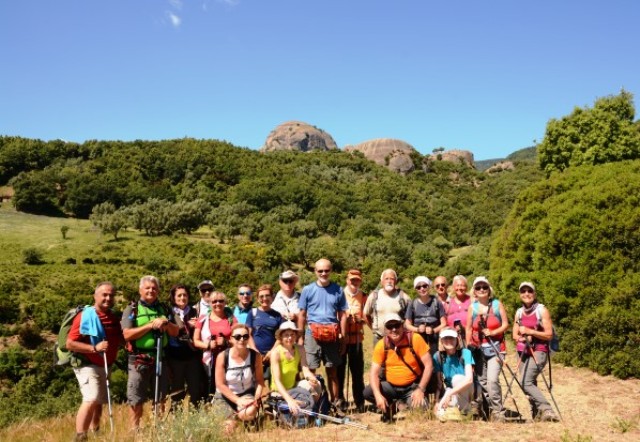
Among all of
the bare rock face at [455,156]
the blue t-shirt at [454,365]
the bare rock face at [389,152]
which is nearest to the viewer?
the blue t-shirt at [454,365]

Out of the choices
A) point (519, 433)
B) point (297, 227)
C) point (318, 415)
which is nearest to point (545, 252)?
point (519, 433)

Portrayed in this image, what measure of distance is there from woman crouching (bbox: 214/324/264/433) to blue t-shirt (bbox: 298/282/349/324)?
95 cm

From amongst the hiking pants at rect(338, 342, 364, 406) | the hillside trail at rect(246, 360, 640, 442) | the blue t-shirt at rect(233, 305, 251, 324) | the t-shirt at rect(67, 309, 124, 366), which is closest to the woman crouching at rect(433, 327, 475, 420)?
the hillside trail at rect(246, 360, 640, 442)

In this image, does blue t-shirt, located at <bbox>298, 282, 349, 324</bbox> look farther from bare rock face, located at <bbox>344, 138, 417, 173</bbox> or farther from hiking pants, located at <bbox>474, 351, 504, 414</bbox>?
bare rock face, located at <bbox>344, 138, 417, 173</bbox>

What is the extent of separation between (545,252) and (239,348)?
294 inches

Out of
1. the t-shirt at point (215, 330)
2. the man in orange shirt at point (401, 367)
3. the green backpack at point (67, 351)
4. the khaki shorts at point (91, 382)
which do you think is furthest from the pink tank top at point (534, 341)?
the green backpack at point (67, 351)

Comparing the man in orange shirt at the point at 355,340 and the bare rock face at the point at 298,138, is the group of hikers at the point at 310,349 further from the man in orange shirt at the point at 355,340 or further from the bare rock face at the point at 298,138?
the bare rock face at the point at 298,138

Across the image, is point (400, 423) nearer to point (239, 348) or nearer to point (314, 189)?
point (239, 348)

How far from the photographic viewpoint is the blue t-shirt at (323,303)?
5.75m

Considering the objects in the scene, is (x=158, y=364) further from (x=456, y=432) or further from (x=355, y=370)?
(x=456, y=432)

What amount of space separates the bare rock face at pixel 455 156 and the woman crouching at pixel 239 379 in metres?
100

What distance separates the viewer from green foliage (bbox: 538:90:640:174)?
67.7 feet

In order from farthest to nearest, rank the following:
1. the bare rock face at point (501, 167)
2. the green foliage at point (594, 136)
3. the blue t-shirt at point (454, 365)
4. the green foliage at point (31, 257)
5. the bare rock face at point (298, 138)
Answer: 1. the bare rock face at point (298, 138)
2. the bare rock face at point (501, 167)
3. the green foliage at point (31, 257)
4. the green foliage at point (594, 136)
5. the blue t-shirt at point (454, 365)

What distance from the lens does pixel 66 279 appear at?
2981cm
